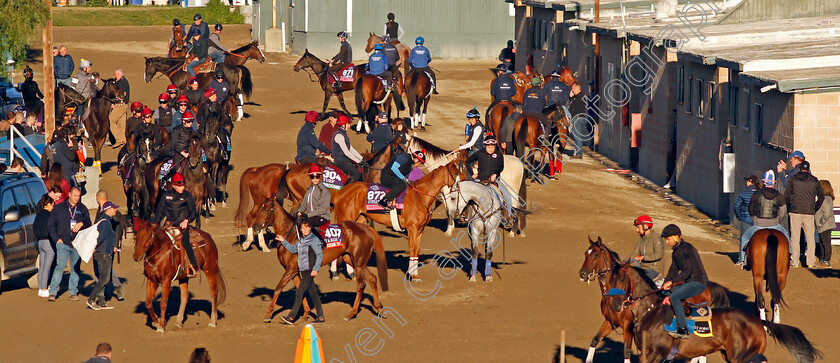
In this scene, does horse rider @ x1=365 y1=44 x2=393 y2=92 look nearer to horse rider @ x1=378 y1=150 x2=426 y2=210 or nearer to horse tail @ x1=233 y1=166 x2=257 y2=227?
horse tail @ x1=233 y1=166 x2=257 y2=227

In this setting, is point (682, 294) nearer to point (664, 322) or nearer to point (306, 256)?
point (664, 322)

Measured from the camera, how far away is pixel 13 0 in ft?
93.0

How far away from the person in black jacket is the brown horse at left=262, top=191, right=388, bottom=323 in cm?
358

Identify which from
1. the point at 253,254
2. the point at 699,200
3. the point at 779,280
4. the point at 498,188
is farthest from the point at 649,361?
the point at 699,200

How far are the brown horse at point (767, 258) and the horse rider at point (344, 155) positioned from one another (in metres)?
7.80

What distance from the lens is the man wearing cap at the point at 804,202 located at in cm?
2086

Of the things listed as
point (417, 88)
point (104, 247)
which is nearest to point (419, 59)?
point (417, 88)

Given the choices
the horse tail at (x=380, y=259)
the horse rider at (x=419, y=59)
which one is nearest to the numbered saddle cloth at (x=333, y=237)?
the horse tail at (x=380, y=259)

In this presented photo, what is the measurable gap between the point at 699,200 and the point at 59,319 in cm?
1501

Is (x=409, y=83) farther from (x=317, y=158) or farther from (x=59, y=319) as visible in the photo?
(x=59, y=319)

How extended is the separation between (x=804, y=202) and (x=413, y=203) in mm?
6460

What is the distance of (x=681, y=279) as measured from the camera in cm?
1483

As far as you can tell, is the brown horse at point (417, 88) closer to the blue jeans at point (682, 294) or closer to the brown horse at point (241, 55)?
the brown horse at point (241, 55)

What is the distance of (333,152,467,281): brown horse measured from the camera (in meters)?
20.3
